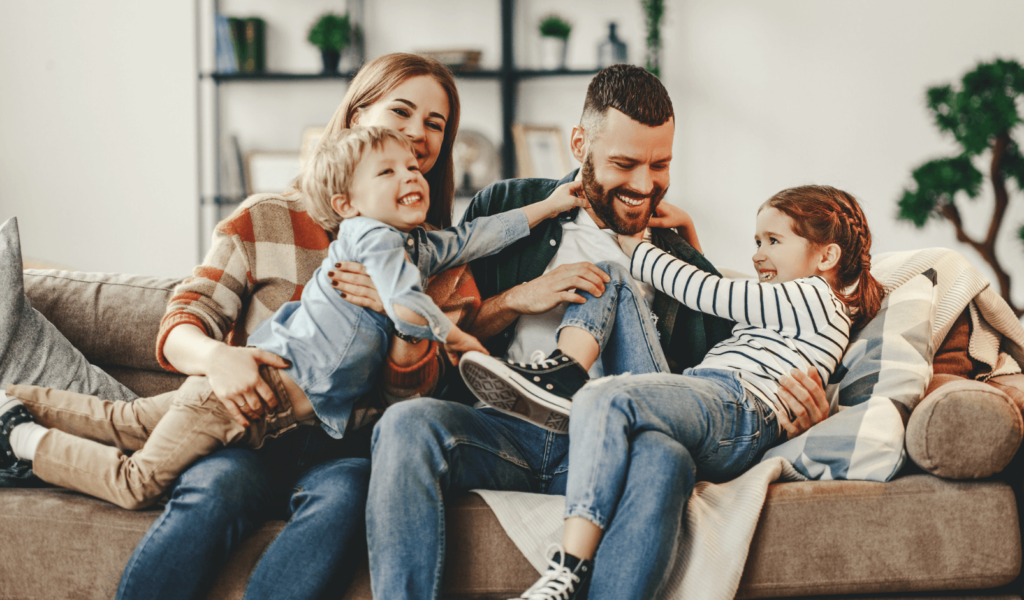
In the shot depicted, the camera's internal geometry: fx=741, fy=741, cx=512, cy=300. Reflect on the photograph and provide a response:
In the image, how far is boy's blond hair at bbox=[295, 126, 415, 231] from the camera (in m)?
1.33

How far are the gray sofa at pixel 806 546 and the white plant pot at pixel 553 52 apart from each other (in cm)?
254

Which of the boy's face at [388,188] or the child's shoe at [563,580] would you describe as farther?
the boy's face at [388,188]

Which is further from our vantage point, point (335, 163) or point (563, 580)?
point (335, 163)

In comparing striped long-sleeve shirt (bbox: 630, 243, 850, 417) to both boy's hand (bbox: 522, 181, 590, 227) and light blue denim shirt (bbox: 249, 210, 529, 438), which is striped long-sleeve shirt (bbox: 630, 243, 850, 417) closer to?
boy's hand (bbox: 522, 181, 590, 227)

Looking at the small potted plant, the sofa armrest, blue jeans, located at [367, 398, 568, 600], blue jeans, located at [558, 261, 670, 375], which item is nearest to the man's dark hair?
blue jeans, located at [558, 261, 670, 375]

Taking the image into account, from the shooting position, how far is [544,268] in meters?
1.72

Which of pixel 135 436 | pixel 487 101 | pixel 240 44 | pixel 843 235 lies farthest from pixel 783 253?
pixel 240 44

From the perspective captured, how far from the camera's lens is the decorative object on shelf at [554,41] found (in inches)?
131

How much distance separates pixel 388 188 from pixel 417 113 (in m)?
0.30

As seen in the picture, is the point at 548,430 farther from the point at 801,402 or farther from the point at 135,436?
the point at 135,436

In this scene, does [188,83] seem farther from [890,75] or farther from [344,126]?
[890,75]

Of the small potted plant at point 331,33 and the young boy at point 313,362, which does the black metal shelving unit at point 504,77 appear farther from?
the young boy at point 313,362

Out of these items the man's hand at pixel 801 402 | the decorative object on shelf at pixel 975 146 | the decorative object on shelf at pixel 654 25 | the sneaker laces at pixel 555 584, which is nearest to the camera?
the sneaker laces at pixel 555 584

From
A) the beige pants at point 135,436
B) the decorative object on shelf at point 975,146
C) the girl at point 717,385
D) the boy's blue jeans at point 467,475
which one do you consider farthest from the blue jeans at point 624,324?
the decorative object on shelf at point 975,146
